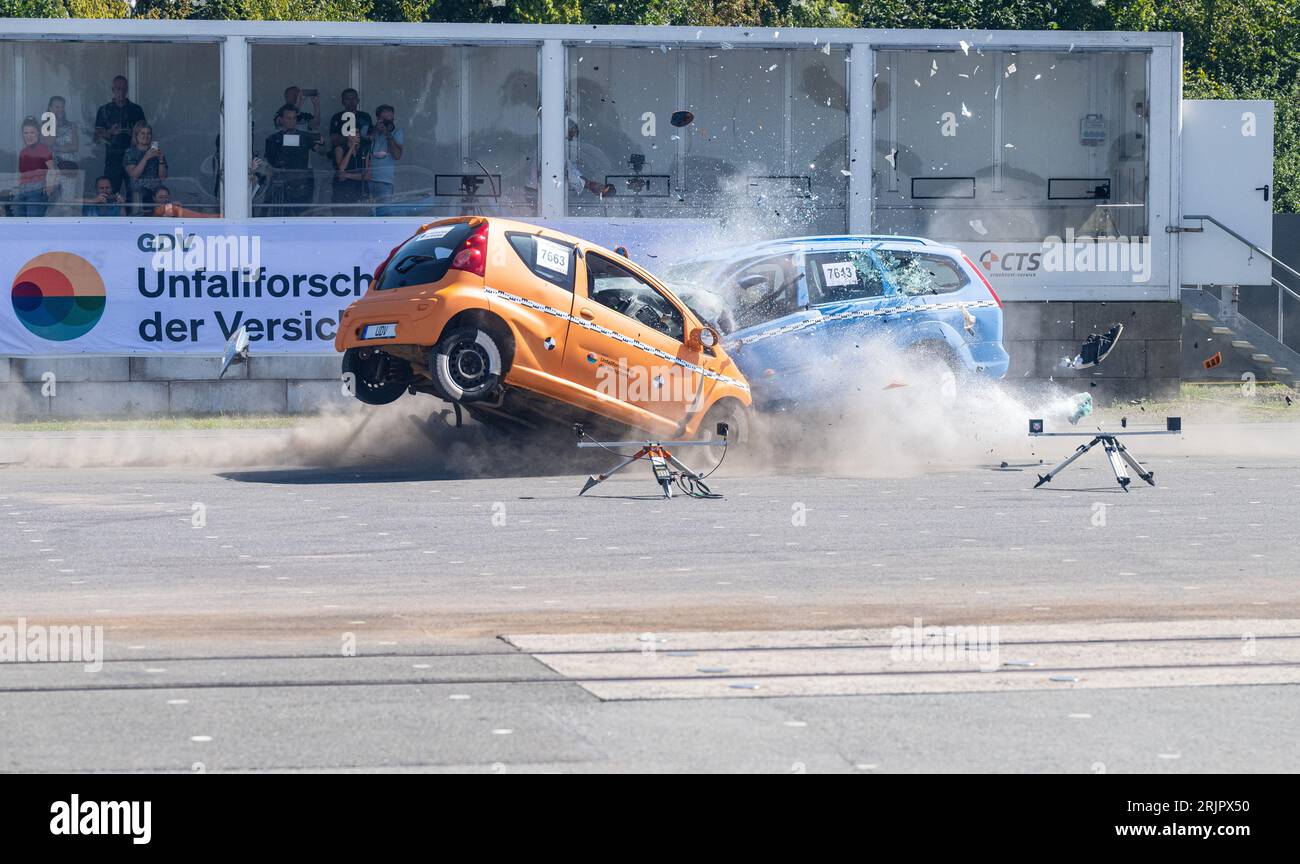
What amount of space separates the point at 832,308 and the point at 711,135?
409 inches

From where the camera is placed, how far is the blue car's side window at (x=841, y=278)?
17797 mm

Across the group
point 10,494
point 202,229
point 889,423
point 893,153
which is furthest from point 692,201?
point 10,494

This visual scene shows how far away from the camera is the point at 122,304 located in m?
24.2

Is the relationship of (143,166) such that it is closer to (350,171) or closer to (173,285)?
(173,285)

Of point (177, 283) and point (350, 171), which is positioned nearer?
point (177, 283)

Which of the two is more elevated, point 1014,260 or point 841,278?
point 1014,260

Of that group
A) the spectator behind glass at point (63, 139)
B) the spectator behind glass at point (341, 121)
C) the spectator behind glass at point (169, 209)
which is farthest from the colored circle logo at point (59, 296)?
the spectator behind glass at point (341, 121)

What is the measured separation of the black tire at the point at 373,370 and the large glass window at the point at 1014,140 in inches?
553

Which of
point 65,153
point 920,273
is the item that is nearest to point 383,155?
point 65,153

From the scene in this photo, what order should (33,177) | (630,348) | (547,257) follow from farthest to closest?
(33,177) → (630,348) → (547,257)

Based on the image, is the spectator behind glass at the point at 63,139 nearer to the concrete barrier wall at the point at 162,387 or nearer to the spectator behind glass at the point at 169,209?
the spectator behind glass at the point at 169,209

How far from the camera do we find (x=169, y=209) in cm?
2495

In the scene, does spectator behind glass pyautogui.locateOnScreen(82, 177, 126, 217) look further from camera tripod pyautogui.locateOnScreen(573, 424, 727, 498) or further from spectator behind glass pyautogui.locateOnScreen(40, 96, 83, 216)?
camera tripod pyautogui.locateOnScreen(573, 424, 727, 498)

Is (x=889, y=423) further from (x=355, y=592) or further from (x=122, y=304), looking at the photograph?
(x=122, y=304)
